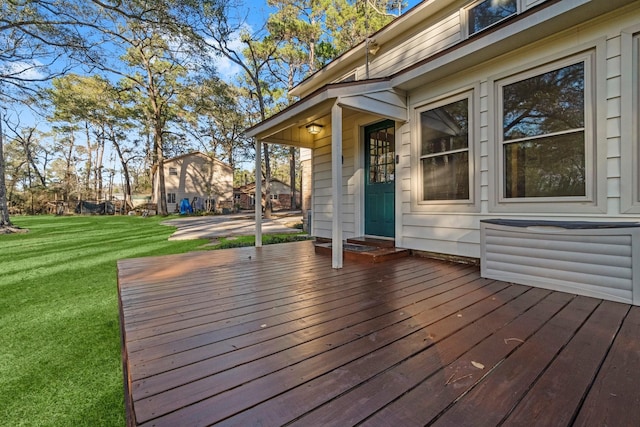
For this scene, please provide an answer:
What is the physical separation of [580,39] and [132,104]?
25937 mm

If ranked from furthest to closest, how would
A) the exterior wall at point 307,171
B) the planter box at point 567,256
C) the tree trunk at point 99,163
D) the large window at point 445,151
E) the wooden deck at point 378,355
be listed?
the tree trunk at point 99,163
the exterior wall at point 307,171
the large window at point 445,151
the planter box at point 567,256
the wooden deck at point 378,355

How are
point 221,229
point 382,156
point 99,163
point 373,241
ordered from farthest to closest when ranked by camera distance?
point 99,163 → point 221,229 → point 382,156 → point 373,241

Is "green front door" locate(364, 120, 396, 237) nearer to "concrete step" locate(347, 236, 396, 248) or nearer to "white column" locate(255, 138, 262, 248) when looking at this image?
"concrete step" locate(347, 236, 396, 248)

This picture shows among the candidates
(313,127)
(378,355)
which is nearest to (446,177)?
(313,127)

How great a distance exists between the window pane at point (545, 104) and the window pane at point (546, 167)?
111 mm

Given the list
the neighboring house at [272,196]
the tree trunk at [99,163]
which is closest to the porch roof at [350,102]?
the neighboring house at [272,196]

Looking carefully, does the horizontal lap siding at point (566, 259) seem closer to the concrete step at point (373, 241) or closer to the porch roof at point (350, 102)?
the concrete step at point (373, 241)

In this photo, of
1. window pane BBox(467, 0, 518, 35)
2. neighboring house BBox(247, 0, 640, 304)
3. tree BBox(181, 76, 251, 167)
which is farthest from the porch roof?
tree BBox(181, 76, 251, 167)

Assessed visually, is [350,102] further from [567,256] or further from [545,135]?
[567,256]

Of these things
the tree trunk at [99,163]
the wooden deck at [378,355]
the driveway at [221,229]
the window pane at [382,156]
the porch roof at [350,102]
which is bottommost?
the driveway at [221,229]

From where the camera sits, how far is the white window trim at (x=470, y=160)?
3270 millimetres

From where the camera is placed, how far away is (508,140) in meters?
3.04

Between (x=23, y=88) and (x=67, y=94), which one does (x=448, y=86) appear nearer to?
(x=23, y=88)

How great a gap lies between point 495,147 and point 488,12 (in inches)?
87.4
